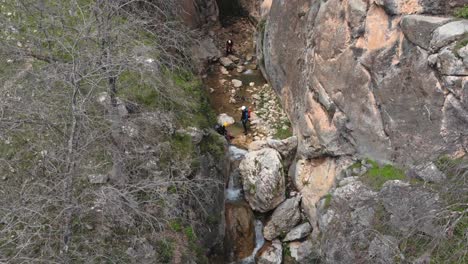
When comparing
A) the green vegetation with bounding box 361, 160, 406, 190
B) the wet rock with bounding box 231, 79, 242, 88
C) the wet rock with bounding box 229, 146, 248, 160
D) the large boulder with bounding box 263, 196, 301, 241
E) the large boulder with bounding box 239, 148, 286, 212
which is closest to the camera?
the green vegetation with bounding box 361, 160, 406, 190

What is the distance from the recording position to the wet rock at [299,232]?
39.7 feet

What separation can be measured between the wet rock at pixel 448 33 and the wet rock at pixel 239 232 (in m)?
6.87

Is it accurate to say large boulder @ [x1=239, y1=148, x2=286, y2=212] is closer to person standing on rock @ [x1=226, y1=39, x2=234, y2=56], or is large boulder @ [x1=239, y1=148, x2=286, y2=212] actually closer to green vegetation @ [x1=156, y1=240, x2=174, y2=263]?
green vegetation @ [x1=156, y1=240, x2=174, y2=263]

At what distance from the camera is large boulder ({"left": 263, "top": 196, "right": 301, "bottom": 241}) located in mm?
12367

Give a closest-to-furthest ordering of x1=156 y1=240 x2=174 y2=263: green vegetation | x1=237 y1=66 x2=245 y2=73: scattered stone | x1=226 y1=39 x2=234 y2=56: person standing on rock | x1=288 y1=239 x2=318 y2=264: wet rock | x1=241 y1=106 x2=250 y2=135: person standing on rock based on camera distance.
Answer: x1=156 y1=240 x2=174 y2=263: green vegetation
x1=288 y1=239 x2=318 y2=264: wet rock
x1=241 y1=106 x2=250 y2=135: person standing on rock
x1=237 y1=66 x2=245 y2=73: scattered stone
x1=226 y1=39 x2=234 y2=56: person standing on rock

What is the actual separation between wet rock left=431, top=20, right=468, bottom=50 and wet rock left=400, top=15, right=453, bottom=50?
4.9 inches

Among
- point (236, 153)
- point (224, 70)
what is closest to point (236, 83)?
point (224, 70)

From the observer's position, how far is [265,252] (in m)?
12.1

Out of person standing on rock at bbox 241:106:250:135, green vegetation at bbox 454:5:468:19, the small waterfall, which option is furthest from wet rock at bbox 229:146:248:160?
green vegetation at bbox 454:5:468:19

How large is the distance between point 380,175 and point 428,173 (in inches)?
54.8

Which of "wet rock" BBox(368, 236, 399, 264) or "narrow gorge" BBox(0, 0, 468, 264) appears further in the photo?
"wet rock" BBox(368, 236, 399, 264)

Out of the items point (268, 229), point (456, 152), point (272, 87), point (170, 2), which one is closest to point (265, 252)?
point (268, 229)

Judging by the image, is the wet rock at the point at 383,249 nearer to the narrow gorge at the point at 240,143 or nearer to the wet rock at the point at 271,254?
the narrow gorge at the point at 240,143

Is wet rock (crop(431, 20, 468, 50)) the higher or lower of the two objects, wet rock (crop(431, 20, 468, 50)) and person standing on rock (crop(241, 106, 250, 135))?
the higher
